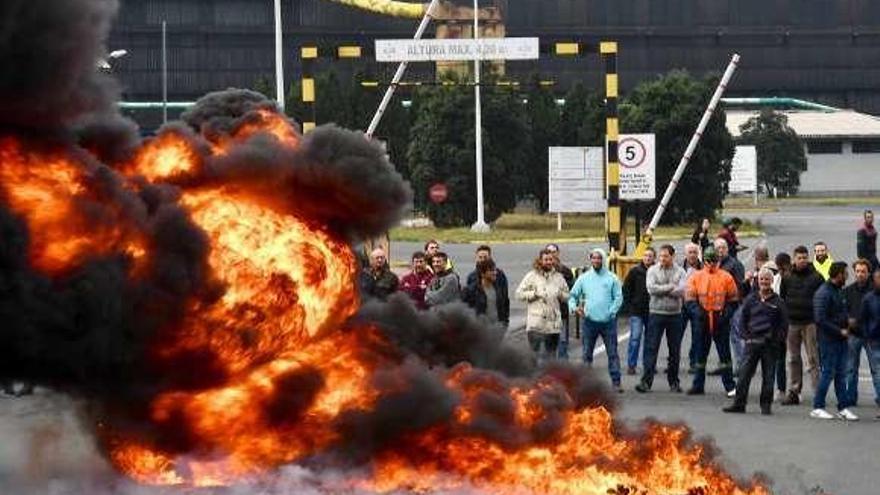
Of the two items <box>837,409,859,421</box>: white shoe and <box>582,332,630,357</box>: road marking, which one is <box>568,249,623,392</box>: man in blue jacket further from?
<box>837,409,859,421</box>: white shoe

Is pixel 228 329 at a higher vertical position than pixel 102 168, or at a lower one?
lower

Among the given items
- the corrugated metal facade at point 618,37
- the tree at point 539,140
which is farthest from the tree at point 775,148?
the tree at point 539,140

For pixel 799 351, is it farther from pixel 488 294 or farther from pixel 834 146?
pixel 834 146

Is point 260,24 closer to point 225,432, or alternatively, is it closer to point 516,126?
point 516,126

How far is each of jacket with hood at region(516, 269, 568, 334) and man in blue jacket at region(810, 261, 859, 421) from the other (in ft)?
9.57

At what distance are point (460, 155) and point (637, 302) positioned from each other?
139 ft

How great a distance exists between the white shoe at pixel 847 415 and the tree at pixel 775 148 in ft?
252

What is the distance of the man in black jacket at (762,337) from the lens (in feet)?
59.2

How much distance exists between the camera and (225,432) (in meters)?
11.1

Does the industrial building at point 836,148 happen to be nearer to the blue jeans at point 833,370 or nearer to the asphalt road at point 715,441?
the asphalt road at point 715,441

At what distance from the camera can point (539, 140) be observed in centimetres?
6900

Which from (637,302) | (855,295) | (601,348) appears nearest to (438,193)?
(601,348)

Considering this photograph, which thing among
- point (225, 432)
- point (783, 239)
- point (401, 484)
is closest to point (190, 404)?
point (225, 432)

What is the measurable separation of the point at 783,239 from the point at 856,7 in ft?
180
